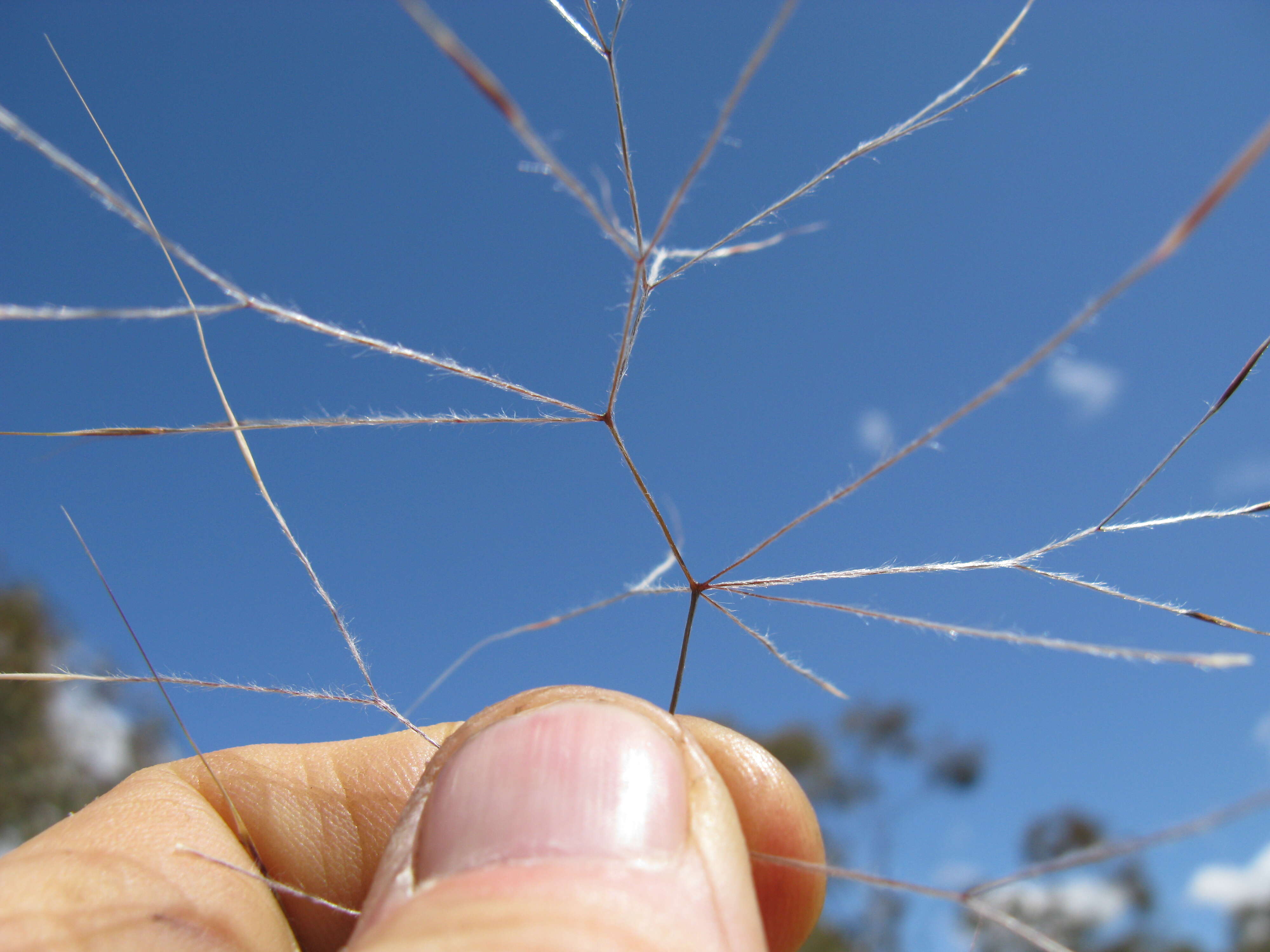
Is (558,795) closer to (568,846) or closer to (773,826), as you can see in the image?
(568,846)

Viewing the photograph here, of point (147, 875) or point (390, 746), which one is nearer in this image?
point (147, 875)

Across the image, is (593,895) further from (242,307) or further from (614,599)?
(242,307)

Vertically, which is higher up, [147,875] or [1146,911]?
[1146,911]

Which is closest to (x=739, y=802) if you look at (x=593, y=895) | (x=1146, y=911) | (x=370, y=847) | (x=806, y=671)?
(x=806, y=671)

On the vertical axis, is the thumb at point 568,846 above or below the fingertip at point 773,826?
below

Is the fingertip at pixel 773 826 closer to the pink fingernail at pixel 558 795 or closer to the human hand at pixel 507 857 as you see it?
the human hand at pixel 507 857

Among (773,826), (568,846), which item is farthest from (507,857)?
(773,826)

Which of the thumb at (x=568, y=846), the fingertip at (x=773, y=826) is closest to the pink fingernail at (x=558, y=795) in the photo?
the thumb at (x=568, y=846)
